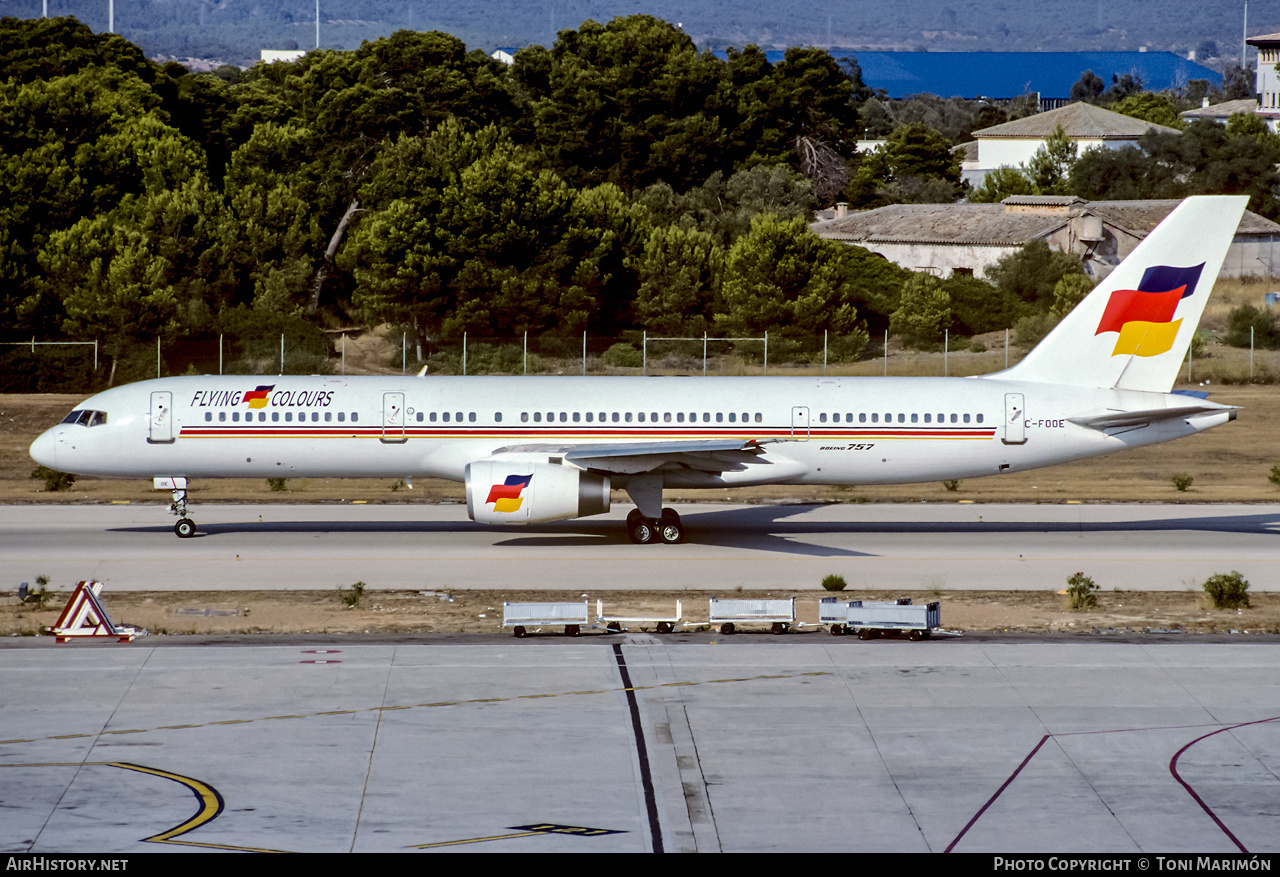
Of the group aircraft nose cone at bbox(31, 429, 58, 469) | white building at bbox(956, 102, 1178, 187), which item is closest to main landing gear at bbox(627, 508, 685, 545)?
aircraft nose cone at bbox(31, 429, 58, 469)

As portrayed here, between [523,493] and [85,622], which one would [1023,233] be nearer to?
[523,493]

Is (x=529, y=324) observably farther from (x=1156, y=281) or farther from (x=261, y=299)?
(x=1156, y=281)

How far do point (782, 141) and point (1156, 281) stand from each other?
7229 cm

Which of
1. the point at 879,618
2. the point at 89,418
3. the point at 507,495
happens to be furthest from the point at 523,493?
the point at 89,418

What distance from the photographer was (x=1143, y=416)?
113ft

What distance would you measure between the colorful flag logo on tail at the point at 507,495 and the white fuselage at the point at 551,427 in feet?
6.98

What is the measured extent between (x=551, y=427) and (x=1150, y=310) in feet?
48.0

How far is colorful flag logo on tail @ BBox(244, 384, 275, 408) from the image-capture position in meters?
35.3

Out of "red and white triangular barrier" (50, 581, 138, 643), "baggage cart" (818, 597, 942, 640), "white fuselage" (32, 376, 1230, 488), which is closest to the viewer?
"red and white triangular barrier" (50, 581, 138, 643)

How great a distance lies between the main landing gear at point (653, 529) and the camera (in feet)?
116

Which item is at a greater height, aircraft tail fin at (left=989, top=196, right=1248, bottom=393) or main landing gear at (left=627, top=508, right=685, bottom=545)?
aircraft tail fin at (left=989, top=196, right=1248, bottom=393)

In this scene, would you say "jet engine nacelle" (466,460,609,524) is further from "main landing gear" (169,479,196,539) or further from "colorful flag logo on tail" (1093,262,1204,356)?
"colorful flag logo on tail" (1093,262,1204,356)

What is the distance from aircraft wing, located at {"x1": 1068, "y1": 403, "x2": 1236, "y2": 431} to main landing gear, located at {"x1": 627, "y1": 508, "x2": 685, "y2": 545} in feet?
32.3

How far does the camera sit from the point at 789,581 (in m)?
30.9
